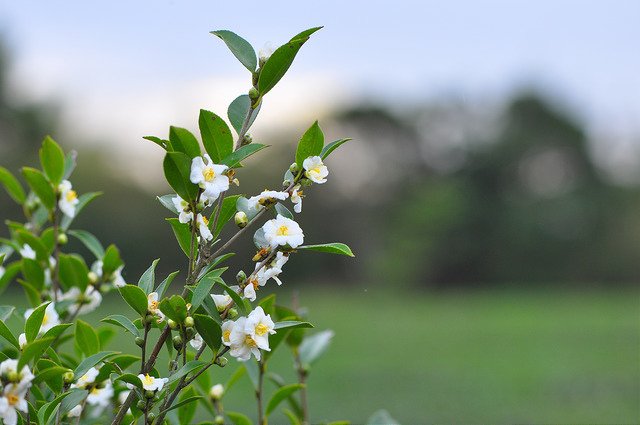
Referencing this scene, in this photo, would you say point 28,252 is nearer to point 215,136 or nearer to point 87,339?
point 87,339

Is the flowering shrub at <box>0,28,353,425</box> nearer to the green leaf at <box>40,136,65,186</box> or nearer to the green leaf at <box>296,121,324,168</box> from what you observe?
the green leaf at <box>296,121,324,168</box>

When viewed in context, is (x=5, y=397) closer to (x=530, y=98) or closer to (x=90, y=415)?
(x=90, y=415)

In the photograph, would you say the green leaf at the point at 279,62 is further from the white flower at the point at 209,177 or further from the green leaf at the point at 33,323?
the green leaf at the point at 33,323

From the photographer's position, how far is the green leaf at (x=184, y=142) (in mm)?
785

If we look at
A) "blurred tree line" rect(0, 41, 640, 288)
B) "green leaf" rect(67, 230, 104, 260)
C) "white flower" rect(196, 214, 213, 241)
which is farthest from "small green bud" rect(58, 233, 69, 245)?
"blurred tree line" rect(0, 41, 640, 288)

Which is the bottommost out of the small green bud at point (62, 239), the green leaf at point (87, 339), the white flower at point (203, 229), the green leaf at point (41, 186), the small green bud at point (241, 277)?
the green leaf at point (87, 339)

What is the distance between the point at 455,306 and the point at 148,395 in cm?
1191

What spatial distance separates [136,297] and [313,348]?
18.4 inches

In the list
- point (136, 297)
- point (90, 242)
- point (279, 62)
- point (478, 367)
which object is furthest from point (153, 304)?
point (478, 367)

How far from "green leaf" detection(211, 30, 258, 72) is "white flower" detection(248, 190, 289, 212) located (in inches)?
5.2

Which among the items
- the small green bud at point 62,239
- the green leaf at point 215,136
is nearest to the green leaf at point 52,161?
the small green bud at point 62,239

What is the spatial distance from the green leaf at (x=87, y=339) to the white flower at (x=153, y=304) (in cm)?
17

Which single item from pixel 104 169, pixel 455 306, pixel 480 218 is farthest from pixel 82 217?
pixel 480 218

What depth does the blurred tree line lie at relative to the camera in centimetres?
1752
